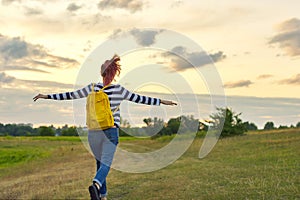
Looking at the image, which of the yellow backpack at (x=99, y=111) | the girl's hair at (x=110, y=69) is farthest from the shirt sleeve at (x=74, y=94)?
the girl's hair at (x=110, y=69)

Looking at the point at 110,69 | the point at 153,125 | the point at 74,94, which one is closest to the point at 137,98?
the point at 110,69

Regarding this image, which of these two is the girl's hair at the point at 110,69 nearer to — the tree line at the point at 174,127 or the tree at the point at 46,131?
the tree line at the point at 174,127

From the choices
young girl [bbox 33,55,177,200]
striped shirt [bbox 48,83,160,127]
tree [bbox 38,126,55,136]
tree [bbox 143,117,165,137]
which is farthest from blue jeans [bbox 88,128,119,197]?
tree [bbox 38,126,55,136]

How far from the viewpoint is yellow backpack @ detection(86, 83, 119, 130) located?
691cm

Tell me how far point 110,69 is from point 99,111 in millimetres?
717

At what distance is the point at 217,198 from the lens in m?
9.51

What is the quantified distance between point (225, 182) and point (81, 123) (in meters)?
4.92

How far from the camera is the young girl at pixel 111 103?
699 centimetres

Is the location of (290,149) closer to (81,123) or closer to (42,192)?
(42,192)

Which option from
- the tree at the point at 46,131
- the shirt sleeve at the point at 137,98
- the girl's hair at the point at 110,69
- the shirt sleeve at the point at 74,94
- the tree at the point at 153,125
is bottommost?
the tree at the point at 153,125

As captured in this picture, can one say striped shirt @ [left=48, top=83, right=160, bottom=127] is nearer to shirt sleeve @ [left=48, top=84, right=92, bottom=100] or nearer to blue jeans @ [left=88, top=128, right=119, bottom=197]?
shirt sleeve @ [left=48, top=84, right=92, bottom=100]

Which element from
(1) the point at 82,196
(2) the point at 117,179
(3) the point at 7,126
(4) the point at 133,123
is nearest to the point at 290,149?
(2) the point at 117,179

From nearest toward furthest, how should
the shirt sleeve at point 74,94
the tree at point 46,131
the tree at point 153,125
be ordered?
1. the shirt sleeve at point 74,94
2. the tree at point 153,125
3. the tree at point 46,131

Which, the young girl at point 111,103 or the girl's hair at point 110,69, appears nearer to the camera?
the young girl at point 111,103
